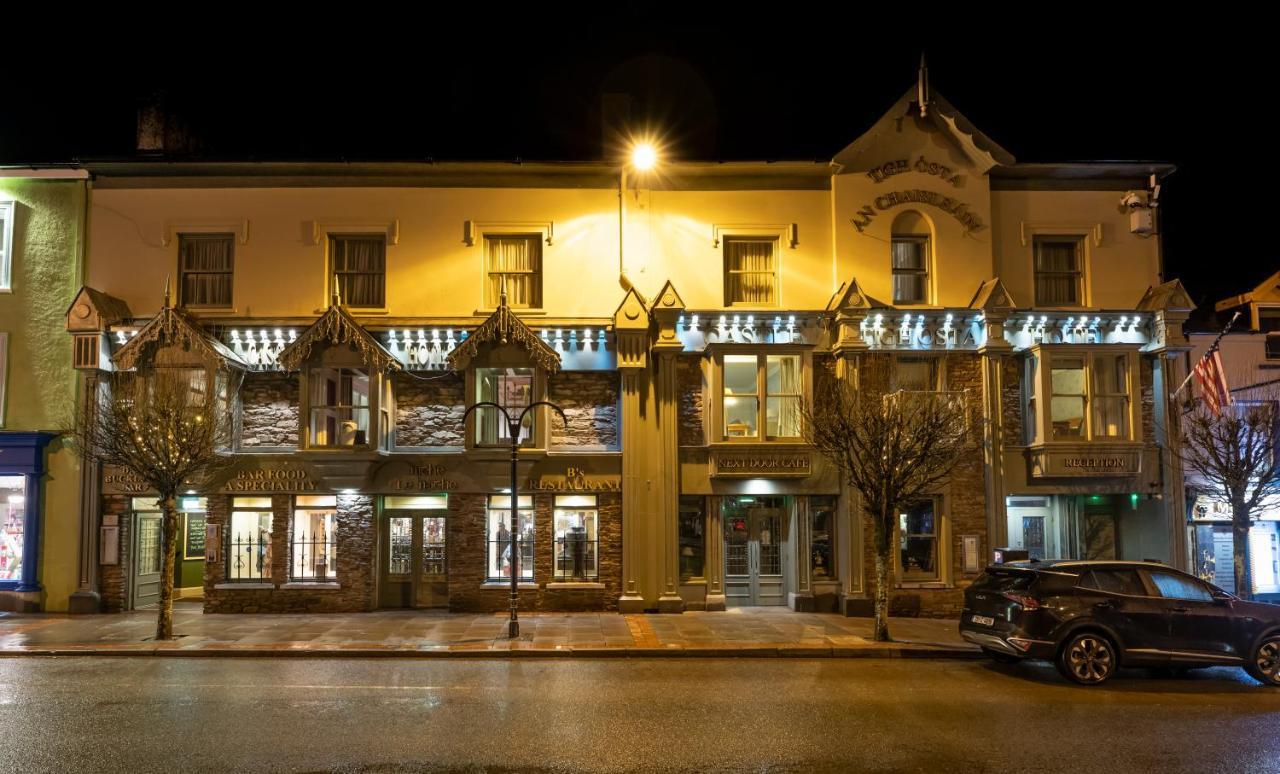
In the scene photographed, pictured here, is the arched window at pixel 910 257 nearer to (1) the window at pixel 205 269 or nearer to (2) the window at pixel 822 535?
(2) the window at pixel 822 535

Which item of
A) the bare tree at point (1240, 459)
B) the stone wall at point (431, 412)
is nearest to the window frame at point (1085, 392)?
the bare tree at point (1240, 459)

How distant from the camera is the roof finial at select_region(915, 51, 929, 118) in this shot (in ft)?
65.9

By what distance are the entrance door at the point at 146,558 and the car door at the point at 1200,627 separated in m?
19.1

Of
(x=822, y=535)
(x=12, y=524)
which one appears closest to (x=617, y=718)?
(x=822, y=535)

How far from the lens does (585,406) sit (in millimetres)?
20156

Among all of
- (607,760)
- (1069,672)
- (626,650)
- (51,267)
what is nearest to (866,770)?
(607,760)

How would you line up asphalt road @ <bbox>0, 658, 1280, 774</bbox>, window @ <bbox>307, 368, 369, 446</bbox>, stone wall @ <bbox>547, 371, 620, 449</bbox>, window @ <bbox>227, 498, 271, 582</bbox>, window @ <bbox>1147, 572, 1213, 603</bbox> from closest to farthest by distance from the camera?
asphalt road @ <bbox>0, 658, 1280, 774</bbox>
window @ <bbox>1147, 572, 1213, 603</bbox>
window @ <bbox>307, 368, 369, 446</bbox>
window @ <bbox>227, 498, 271, 582</bbox>
stone wall @ <bbox>547, 371, 620, 449</bbox>

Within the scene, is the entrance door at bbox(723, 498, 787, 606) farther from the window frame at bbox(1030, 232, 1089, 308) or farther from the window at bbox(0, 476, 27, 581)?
the window at bbox(0, 476, 27, 581)

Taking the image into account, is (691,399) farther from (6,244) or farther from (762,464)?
(6,244)

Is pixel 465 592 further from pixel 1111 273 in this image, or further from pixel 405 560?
pixel 1111 273

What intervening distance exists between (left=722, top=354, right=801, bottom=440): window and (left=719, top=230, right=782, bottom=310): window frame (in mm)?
1269

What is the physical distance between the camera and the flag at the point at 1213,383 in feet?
58.6

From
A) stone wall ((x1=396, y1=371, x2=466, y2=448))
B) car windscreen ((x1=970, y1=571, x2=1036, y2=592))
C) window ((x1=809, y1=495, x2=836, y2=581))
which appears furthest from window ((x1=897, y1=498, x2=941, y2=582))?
stone wall ((x1=396, y1=371, x2=466, y2=448))

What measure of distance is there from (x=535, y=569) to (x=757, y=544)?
4.81 metres
